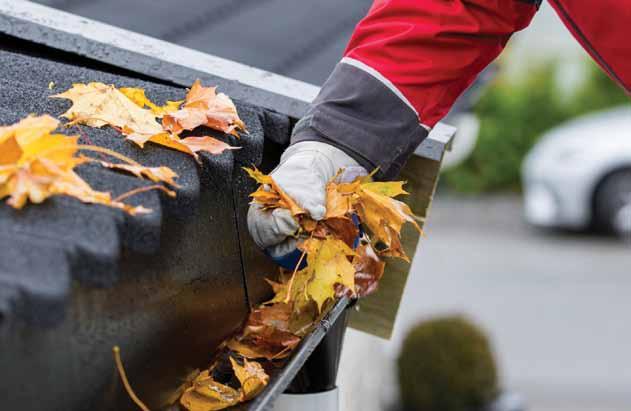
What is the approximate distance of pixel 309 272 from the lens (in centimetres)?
168

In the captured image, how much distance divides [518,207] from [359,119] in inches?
472

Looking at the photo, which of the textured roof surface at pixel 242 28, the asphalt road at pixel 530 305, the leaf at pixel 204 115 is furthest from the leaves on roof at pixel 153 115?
the asphalt road at pixel 530 305

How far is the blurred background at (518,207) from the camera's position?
2.93 meters

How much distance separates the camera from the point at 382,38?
5.87ft

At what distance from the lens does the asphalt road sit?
7.31m

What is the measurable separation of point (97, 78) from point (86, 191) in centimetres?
71

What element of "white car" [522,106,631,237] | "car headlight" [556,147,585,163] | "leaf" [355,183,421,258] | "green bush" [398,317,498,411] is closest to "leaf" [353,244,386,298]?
"leaf" [355,183,421,258]

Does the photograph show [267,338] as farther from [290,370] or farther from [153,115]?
[153,115]

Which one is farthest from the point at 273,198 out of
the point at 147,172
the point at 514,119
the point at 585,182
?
the point at 514,119

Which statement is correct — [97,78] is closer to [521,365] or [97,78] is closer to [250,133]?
[250,133]

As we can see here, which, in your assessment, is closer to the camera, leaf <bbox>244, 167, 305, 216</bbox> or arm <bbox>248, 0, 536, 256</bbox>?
leaf <bbox>244, 167, 305, 216</bbox>

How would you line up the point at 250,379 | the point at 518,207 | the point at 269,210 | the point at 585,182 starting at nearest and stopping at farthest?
the point at 250,379 < the point at 269,210 < the point at 585,182 < the point at 518,207

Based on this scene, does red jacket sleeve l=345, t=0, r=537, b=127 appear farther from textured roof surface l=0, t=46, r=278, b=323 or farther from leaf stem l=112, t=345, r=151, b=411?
leaf stem l=112, t=345, r=151, b=411

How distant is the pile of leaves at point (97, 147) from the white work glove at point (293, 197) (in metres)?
0.11
